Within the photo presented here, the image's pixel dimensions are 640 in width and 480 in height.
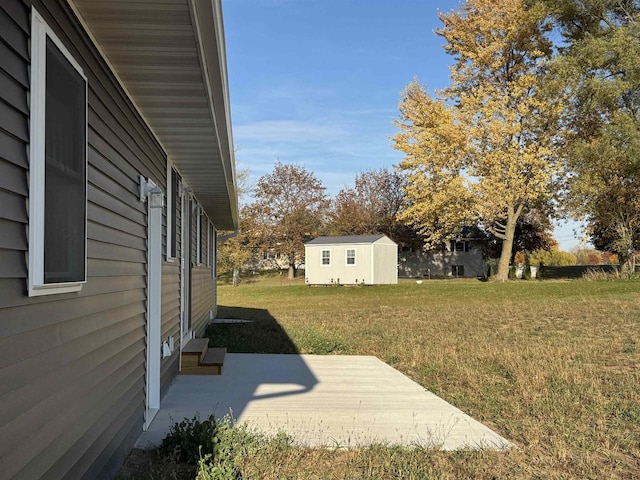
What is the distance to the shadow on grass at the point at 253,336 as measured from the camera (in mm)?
9695

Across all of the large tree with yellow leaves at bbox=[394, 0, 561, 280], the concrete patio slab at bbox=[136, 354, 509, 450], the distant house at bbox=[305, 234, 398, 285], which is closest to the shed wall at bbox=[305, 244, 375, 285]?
the distant house at bbox=[305, 234, 398, 285]

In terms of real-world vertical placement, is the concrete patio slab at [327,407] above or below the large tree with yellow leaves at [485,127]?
below

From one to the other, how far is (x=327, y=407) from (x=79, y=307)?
10.2 ft

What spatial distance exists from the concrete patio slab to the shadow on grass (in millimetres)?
1626

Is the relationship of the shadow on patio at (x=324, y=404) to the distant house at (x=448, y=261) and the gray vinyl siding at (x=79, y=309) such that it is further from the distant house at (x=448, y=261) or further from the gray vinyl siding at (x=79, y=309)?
the distant house at (x=448, y=261)

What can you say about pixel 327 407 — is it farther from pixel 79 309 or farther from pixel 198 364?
pixel 79 309

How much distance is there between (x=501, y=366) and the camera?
7.73m

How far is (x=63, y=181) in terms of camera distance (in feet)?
8.45

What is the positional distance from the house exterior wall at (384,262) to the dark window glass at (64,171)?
93.0 ft

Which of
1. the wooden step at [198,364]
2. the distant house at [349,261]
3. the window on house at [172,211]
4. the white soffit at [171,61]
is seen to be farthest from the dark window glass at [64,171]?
the distant house at [349,261]

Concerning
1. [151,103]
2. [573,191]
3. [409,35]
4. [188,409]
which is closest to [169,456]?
[188,409]

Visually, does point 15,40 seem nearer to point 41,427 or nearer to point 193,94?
point 41,427

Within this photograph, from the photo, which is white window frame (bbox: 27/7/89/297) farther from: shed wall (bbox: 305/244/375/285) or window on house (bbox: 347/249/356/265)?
window on house (bbox: 347/249/356/265)

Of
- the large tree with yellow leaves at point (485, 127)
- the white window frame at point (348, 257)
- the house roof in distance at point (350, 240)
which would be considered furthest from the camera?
the white window frame at point (348, 257)
